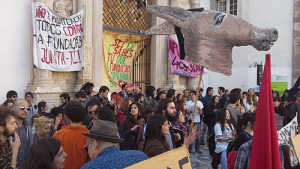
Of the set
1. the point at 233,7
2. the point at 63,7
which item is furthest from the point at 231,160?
the point at 233,7

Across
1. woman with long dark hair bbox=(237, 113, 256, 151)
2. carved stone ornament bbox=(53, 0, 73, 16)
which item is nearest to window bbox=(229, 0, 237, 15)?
carved stone ornament bbox=(53, 0, 73, 16)

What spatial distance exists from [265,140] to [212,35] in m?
1.27

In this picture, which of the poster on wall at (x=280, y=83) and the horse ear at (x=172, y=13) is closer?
the horse ear at (x=172, y=13)

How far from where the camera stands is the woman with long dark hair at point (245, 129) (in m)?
3.48

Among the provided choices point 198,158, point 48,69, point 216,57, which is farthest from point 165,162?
point 48,69

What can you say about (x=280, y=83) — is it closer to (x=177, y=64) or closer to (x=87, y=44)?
(x=177, y=64)

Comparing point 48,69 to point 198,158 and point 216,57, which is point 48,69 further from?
point 216,57

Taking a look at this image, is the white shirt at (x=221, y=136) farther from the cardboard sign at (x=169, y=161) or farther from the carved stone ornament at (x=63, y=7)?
the carved stone ornament at (x=63, y=7)

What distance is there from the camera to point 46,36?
783cm

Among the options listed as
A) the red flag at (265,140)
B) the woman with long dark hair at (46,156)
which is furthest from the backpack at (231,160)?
the woman with long dark hair at (46,156)

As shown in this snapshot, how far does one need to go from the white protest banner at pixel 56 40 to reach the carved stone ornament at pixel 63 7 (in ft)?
0.71

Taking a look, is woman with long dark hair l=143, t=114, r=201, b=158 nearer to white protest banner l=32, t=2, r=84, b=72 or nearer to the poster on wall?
white protest banner l=32, t=2, r=84, b=72

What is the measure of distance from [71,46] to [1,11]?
1950mm

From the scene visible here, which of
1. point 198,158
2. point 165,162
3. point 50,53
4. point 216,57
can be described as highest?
point 50,53
